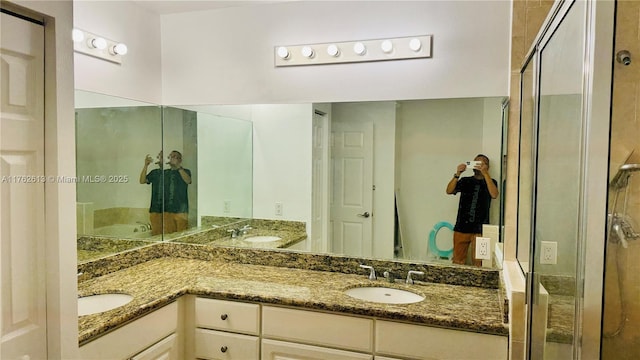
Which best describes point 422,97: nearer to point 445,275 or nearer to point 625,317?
point 445,275

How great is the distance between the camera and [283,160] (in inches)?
105

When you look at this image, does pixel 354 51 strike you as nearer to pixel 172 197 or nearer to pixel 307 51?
pixel 307 51

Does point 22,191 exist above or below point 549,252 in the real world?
above

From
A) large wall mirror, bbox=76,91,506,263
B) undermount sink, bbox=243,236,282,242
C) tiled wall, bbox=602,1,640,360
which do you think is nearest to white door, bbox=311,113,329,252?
large wall mirror, bbox=76,91,506,263

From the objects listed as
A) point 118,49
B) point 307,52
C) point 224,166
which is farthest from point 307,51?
point 118,49

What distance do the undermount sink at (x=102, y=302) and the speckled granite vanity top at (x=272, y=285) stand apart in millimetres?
28

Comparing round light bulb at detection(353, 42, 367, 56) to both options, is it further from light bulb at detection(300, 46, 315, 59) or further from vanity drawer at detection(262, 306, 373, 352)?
vanity drawer at detection(262, 306, 373, 352)

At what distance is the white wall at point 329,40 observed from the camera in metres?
2.28

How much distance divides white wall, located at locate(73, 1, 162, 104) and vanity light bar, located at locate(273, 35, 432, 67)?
2.68 ft

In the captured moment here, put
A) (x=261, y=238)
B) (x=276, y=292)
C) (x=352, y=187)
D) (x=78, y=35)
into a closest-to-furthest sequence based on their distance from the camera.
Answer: (x=276, y=292) → (x=78, y=35) → (x=352, y=187) → (x=261, y=238)

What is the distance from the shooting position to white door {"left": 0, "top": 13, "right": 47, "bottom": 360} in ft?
3.93

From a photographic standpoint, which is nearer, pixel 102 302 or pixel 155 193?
pixel 102 302

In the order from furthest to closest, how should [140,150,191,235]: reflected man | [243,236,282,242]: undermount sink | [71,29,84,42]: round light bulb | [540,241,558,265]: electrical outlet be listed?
[140,150,191,235]: reflected man < [243,236,282,242]: undermount sink < [71,29,84,42]: round light bulb < [540,241,558,265]: electrical outlet

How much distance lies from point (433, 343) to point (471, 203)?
78 cm
